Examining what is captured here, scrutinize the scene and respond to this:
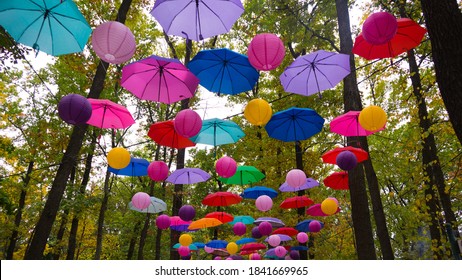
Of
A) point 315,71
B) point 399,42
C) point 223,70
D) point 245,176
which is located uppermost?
point 315,71

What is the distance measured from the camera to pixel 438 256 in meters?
10.3

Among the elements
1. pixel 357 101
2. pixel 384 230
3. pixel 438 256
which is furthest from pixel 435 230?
pixel 357 101

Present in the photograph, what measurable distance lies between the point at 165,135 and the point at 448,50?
19.9 ft

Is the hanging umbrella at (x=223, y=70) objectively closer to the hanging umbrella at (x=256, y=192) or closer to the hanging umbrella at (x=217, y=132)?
the hanging umbrella at (x=217, y=132)

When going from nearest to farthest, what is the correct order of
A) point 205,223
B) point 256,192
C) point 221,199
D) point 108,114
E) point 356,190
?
1. point 108,114
2. point 356,190
3. point 221,199
4. point 205,223
5. point 256,192

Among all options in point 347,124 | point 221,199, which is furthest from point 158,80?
point 221,199

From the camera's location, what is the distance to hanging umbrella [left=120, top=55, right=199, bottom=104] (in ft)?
22.2

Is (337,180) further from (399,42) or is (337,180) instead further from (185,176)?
(399,42)

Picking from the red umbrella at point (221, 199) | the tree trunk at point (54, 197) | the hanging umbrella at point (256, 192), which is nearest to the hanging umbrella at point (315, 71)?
the tree trunk at point (54, 197)

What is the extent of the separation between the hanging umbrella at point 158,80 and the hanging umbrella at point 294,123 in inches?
101

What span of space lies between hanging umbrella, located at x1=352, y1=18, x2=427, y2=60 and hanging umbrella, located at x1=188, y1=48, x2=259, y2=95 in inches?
82.3

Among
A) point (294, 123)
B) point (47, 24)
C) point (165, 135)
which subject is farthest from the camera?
point (294, 123)

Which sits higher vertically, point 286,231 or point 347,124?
point 347,124

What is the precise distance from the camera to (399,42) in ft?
20.2
